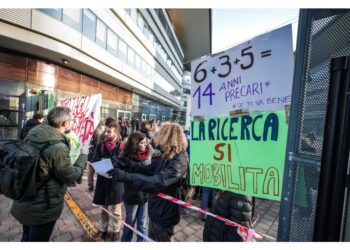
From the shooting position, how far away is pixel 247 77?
1617mm

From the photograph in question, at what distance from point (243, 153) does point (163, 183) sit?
2.64ft

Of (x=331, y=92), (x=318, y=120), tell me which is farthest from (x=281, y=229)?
(x=331, y=92)

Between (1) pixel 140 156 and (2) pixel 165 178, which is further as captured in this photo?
(1) pixel 140 156

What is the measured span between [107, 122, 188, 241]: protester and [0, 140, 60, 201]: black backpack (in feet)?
2.19

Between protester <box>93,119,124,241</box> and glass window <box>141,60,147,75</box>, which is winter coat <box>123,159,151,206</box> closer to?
protester <box>93,119,124,241</box>

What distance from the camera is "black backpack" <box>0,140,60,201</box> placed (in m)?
1.88

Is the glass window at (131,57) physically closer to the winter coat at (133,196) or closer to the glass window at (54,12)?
the glass window at (54,12)

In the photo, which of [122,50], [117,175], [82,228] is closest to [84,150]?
[117,175]

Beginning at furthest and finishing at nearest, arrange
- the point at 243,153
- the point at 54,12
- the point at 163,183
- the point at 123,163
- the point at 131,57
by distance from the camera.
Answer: the point at 131,57
the point at 54,12
the point at 123,163
the point at 163,183
the point at 243,153

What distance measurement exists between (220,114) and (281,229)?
3.02ft

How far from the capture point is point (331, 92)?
1.07 meters

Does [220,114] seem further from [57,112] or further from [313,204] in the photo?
[57,112]

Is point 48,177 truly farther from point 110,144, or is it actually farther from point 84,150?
point 110,144

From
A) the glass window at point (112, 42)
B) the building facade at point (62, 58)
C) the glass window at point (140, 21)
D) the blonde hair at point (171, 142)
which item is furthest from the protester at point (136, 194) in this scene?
the glass window at point (140, 21)
